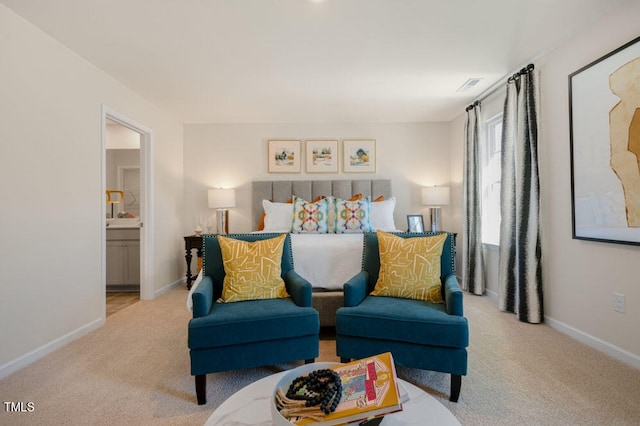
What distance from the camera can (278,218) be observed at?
14.0ft

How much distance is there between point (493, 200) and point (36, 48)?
188 inches

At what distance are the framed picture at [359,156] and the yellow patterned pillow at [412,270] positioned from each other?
9.42ft

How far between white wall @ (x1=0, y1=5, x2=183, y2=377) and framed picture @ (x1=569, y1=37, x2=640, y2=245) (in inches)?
164

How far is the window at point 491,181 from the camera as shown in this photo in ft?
13.4

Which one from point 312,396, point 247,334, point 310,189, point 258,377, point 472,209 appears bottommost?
point 258,377

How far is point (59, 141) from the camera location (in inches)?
106

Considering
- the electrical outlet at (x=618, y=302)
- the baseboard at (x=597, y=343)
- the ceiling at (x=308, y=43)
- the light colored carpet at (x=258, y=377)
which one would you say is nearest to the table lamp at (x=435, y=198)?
the ceiling at (x=308, y=43)

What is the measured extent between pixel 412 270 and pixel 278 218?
7.85 ft

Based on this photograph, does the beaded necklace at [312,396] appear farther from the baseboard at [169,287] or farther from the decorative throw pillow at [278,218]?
the baseboard at [169,287]

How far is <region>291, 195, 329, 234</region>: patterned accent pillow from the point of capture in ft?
12.5

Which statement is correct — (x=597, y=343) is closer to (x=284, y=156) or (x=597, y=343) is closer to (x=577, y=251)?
(x=577, y=251)

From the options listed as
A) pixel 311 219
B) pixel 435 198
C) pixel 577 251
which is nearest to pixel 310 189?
pixel 311 219

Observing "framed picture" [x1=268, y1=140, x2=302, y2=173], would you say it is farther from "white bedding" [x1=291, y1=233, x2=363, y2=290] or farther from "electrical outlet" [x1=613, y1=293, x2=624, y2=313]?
"electrical outlet" [x1=613, y1=293, x2=624, y2=313]

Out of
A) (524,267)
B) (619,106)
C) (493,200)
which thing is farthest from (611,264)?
(493,200)
